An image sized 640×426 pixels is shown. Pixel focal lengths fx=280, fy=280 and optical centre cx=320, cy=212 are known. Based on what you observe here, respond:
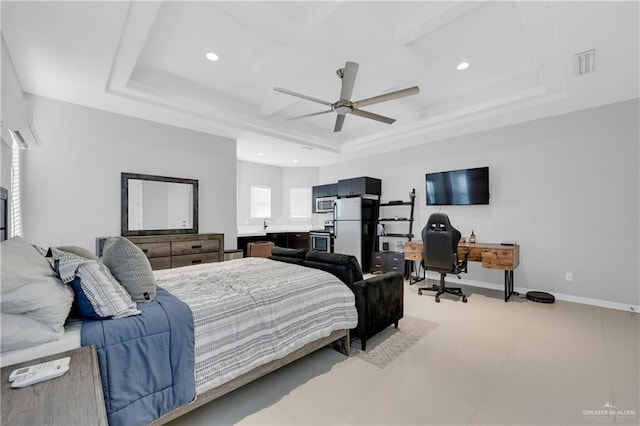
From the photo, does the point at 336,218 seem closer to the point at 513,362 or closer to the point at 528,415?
the point at 513,362

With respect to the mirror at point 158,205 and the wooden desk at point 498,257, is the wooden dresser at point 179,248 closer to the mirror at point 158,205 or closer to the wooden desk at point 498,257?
the mirror at point 158,205

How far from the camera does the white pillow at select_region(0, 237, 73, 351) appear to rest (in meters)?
1.16

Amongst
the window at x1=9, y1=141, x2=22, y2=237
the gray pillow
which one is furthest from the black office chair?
the window at x1=9, y1=141, x2=22, y2=237

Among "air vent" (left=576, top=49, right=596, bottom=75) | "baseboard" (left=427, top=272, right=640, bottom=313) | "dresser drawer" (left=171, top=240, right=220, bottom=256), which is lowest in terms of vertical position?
"baseboard" (left=427, top=272, right=640, bottom=313)

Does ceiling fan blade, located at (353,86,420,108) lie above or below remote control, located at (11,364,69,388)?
above

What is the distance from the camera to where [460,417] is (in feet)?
5.73

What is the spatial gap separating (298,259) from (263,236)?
3.90 meters

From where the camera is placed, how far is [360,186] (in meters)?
6.03

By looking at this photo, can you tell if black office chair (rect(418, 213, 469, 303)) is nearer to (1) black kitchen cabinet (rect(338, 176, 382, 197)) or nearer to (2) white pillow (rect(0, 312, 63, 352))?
(1) black kitchen cabinet (rect(338, 176, 382, 197))

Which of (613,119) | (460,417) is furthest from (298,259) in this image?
(613,119)

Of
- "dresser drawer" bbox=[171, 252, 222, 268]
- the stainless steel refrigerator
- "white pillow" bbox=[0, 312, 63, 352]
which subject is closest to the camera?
"white pillow" bbox=[0, 312, 63, 352]

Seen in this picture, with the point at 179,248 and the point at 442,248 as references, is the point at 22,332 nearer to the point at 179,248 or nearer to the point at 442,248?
the point at 179,248

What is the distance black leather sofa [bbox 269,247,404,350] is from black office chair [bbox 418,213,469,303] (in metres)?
1.37

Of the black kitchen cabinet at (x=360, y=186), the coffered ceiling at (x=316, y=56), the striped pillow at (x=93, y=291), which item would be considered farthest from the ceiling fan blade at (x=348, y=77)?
the black kitchen cabinet at (x=360, y=186)
